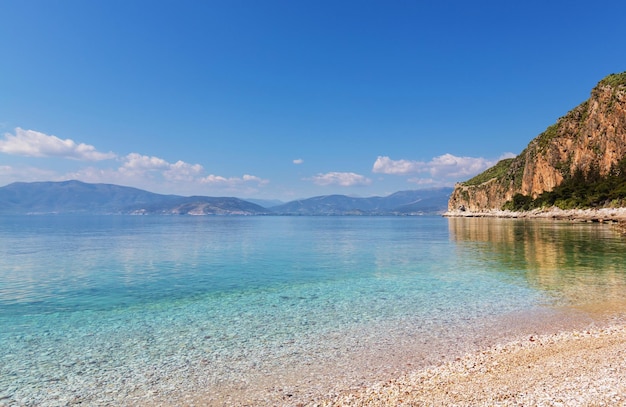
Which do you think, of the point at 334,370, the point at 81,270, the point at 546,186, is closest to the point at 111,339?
the point at 334,370

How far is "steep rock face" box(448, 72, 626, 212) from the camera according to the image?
367 ft

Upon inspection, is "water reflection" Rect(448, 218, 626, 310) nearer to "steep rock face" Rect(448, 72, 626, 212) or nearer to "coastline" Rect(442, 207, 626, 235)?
"coastline" Rect(442, 207, 626, 235)

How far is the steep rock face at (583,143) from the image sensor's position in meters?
112

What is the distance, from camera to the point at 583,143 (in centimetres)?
12600

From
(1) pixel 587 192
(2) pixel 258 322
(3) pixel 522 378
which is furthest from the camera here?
(1) pixel 587 192

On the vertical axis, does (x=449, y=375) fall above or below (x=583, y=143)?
below

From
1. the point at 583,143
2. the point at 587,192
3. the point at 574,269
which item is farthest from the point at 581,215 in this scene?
the point at 574,269

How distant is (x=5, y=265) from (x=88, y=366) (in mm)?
29339

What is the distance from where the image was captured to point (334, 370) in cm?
996

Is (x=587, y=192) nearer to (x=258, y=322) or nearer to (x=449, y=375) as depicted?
(x=258, y=322)

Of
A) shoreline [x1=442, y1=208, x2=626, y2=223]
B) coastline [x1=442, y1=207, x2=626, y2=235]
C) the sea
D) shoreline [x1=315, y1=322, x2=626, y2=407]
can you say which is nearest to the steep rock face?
shoreline [x1=442, y1=208, x2=626, y2=223]

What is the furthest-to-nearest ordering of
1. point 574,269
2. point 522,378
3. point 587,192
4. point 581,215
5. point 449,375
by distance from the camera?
point 587,192 < point 581,215 < point 574,269 < point 449,375 < point 522,378

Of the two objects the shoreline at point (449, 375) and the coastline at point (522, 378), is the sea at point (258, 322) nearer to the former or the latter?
the shoreline at point (449, 375)

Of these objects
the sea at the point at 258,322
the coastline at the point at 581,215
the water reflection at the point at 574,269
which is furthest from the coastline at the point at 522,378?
the coastline at the point at 581,215
